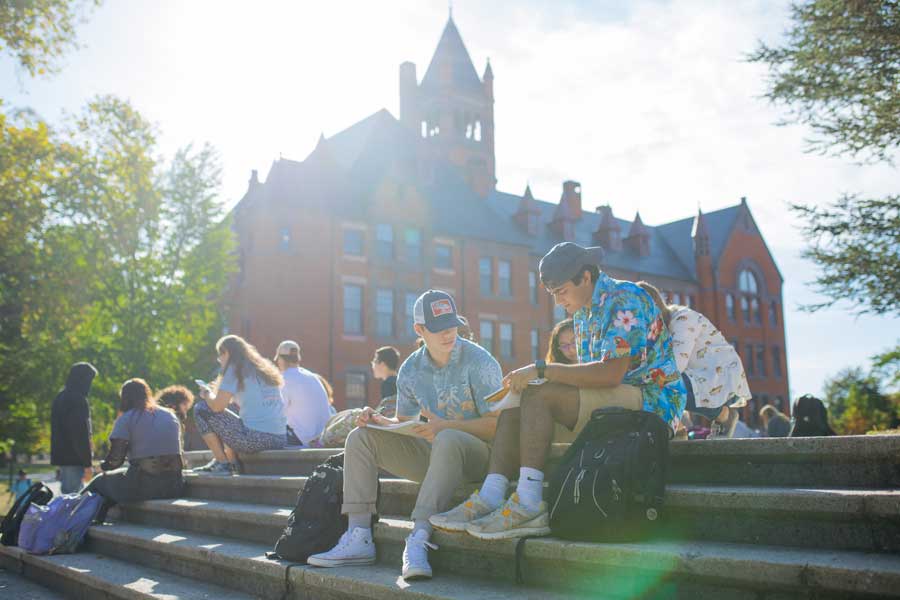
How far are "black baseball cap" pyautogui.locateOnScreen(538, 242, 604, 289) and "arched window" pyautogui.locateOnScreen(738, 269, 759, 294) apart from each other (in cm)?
5216

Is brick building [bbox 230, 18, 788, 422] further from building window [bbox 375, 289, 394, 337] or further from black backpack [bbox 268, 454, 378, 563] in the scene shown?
black backpack [bbox 268, 454, 378, 563]

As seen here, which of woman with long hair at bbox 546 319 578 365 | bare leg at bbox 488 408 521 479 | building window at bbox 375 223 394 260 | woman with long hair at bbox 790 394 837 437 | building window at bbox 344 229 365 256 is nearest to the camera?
bare leg at bbox 488 408 521 479

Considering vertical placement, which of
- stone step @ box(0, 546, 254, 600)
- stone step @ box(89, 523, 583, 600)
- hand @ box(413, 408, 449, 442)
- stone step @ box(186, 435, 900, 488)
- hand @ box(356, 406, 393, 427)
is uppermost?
hand @ box(356, 406, 393, 427)

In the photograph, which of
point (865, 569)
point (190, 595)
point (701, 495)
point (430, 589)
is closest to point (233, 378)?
point (190, 595)

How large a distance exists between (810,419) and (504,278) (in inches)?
1168

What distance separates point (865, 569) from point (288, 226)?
2950cm

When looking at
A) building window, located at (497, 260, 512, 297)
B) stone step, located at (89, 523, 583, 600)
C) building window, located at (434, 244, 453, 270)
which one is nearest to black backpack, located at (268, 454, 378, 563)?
stone step, located at (89, 523, 583, 600)

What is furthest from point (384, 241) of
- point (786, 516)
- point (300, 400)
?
point (786, 516)

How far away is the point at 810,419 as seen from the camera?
8.49m

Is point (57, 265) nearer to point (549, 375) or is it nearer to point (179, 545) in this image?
point (179, 545)

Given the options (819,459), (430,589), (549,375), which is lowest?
(430,589)

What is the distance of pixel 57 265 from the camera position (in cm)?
2202

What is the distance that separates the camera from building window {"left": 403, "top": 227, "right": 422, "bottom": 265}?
3409 centimetres

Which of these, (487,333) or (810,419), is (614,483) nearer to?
(810,419)
